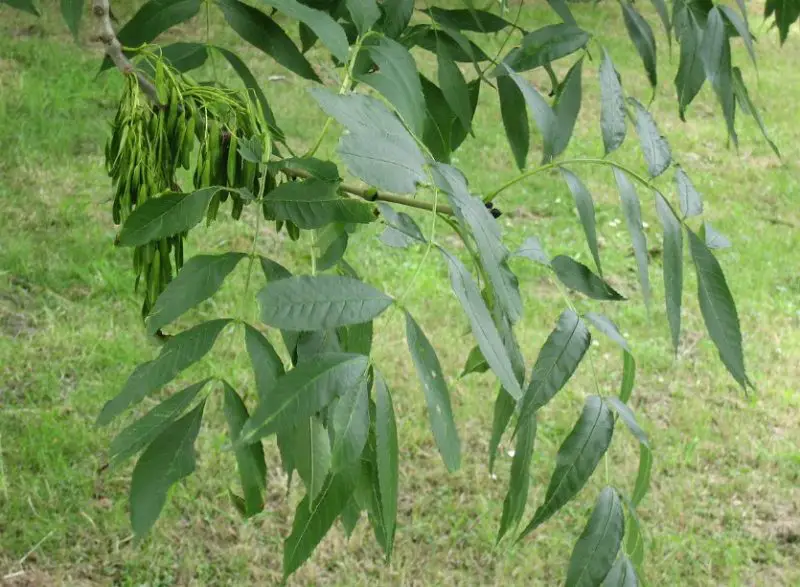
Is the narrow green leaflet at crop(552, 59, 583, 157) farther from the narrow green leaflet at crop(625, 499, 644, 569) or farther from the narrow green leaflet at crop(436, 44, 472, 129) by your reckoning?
the narrow green leaflet at crop(625, 499, 644, 569)

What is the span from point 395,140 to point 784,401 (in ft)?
8.20

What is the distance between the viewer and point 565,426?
2566 millimetres

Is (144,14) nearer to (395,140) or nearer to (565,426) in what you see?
(395,140)

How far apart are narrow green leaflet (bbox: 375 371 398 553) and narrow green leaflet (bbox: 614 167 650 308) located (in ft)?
0.80

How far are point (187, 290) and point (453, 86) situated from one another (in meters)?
0.45

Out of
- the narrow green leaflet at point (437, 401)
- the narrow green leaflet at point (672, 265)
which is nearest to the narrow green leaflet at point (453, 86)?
the narrow green leaflet at point (672, 265)

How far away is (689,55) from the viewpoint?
99 centimetres

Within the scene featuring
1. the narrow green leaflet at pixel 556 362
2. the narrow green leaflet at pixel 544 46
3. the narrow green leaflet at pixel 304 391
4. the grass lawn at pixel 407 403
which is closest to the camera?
the narrow green leaflet at pixel 304 391

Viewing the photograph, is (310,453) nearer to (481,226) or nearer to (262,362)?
(262,362)

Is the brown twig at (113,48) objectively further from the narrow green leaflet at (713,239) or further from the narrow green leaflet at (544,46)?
the narrow green leaflet at (713,239)

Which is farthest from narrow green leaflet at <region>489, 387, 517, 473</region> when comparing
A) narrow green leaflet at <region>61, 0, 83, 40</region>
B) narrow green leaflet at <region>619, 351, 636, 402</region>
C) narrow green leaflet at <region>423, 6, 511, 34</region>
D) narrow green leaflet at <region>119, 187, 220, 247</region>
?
narrow green leaflet at <region>61, 0, 83, 40</region>

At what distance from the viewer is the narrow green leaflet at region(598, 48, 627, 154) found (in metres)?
0.85

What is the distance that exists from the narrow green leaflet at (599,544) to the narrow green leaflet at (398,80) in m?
0.36

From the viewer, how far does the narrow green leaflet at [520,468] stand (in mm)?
799
